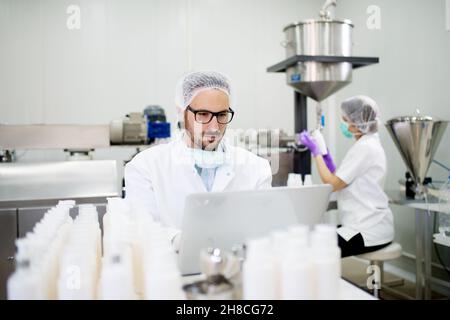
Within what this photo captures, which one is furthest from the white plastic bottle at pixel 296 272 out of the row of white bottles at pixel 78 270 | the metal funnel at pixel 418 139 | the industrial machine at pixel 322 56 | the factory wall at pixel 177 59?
the factory wall at pixel 177 59

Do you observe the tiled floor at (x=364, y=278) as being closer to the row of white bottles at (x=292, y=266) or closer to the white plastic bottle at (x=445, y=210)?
the white plastic bottle at (x=445, y=210)

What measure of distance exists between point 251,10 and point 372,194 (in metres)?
1.92

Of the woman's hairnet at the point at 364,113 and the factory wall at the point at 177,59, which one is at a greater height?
the factory wall at the point at 177,59

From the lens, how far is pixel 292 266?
0.55m

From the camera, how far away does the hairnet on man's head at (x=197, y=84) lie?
1.27 meters

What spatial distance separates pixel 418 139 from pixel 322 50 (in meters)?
0.69

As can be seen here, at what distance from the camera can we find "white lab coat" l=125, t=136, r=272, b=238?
4.20ft

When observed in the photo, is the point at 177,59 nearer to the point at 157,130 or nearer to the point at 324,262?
the point at 157,130

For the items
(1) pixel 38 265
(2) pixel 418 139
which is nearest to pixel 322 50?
(2) pixel 418 139

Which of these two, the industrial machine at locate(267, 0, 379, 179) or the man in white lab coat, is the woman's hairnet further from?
the man in white lab coat

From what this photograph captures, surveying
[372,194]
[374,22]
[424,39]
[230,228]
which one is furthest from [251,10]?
[230,228]

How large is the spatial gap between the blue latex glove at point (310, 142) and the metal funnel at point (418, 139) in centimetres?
44

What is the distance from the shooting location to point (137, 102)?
10.3 feet

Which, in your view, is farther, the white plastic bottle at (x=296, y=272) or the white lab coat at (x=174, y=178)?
the white lab coat at (x=174, y=178)
